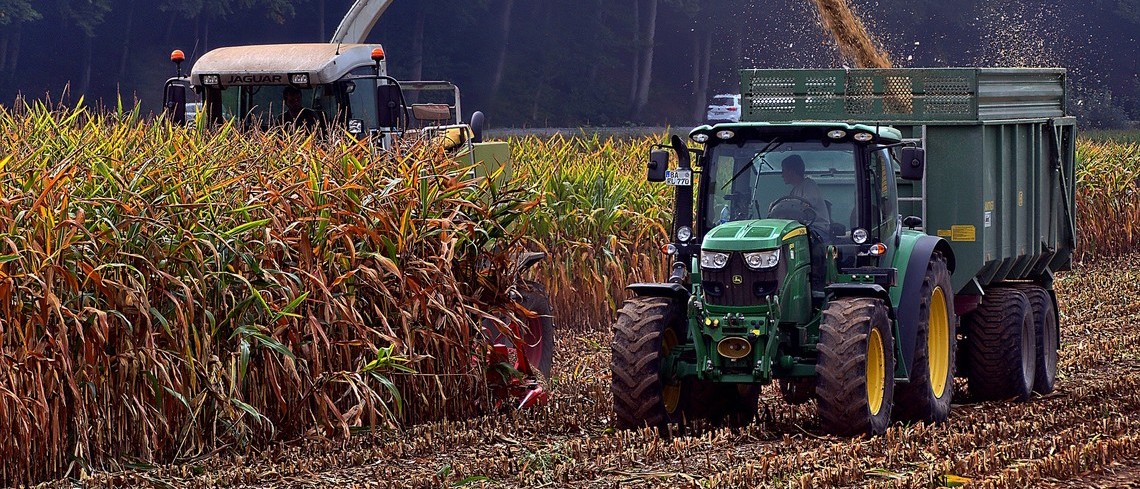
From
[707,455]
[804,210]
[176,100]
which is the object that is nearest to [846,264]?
[804,210]

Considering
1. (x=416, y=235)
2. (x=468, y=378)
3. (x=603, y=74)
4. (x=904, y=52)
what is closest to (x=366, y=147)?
(x=416, y=235)

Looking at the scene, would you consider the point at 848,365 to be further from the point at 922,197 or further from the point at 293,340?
the point at 293,340

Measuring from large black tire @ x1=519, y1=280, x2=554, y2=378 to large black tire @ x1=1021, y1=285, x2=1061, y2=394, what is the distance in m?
3.14

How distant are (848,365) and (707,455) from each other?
82 centimetres

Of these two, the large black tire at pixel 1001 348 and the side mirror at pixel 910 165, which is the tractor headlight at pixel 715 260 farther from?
the large black tire at pixel 1001 348

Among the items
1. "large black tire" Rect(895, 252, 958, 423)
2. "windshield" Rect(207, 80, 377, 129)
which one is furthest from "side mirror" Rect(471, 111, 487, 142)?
"large black tire" Rect(895, 252, 958, 423)

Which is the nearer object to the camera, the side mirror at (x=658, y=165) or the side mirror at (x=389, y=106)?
the side mirror at (x=658, y=165)

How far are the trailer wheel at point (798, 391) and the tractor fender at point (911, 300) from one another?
0.62 metres

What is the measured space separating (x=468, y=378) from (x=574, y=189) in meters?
4.91

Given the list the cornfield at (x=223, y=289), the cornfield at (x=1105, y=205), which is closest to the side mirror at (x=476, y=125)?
the cornfield at (x=223, y=289)

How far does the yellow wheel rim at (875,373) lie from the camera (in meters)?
7.65

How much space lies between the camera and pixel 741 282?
294 inches

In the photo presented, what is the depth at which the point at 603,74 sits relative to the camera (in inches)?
2062

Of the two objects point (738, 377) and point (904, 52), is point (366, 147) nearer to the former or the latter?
point (738, 377)
